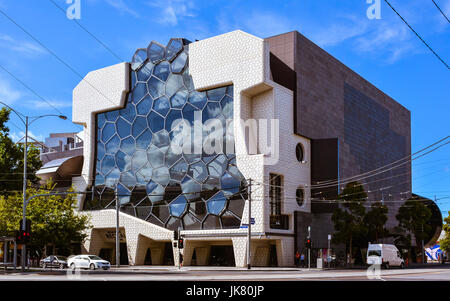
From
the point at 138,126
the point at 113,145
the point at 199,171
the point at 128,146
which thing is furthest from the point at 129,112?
the point at 199,171

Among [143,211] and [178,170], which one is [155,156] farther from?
[143,211]

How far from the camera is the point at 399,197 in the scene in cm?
7469

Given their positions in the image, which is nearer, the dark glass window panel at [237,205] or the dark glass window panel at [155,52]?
the dark glass window panel at [237,205]

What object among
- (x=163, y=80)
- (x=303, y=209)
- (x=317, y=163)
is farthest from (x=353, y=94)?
(x=163, y=80)

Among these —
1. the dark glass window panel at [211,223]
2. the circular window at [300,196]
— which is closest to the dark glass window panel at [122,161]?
the dark glass window panel at [211,223]

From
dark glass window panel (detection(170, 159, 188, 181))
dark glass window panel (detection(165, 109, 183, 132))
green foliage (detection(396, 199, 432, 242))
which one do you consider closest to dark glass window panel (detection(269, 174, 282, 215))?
dark glass window panel (detection(170, 159, 188, 181))

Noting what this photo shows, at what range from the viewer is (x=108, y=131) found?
58.6 meters

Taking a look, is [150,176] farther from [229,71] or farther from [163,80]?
[229,71]

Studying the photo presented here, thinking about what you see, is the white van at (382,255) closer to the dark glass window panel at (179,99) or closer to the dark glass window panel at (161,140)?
the dark glass window panel at (161,140)

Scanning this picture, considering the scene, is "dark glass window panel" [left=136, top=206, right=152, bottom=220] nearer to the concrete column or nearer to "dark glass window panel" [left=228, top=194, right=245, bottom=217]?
"dark glass window panel" [left=228, top=194, right=245, bottom=217]

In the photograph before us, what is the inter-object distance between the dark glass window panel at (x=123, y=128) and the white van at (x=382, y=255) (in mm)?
27304

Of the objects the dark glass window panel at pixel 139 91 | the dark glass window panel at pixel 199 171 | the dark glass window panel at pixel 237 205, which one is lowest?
the dark glass window panel at pixel 237 205

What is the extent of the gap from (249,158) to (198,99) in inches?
332

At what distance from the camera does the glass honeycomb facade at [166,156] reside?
4856 cm
